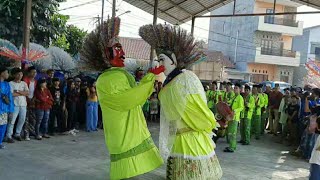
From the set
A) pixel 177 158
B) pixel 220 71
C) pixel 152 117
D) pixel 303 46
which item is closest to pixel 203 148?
pixel 177 158

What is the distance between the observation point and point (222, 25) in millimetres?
37531

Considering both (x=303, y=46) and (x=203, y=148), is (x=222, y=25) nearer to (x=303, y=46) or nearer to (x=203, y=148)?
(x=303, y=46)

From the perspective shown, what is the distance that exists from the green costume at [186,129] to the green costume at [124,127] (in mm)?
311

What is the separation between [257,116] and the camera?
1106 centimetres

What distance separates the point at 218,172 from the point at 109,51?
5.93ft

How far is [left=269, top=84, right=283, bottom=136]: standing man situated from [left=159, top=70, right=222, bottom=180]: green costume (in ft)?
28.9

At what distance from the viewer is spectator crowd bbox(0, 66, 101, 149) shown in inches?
292

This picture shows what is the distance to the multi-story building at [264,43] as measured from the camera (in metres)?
32.6

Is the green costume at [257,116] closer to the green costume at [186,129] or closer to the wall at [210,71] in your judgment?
the green costume at [186,129]

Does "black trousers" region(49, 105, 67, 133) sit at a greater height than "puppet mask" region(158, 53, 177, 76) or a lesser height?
lesser

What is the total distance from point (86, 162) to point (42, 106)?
2434 mm

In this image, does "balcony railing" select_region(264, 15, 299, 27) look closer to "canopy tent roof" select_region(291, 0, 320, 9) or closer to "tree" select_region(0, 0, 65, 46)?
"tree" select_region(0, 0, 65, 46)

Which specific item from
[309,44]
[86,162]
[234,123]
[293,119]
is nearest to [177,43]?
[86,162]

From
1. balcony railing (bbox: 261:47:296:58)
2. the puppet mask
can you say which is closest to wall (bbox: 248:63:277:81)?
balcony railing (bbox: 261:47:296:58)
